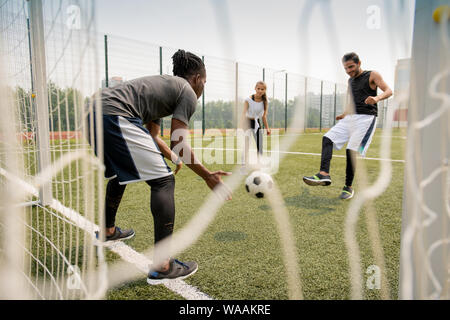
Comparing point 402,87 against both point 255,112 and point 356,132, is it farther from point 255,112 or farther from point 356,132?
point 255,112

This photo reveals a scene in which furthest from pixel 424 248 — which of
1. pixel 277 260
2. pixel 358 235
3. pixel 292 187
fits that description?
pixel 292 187

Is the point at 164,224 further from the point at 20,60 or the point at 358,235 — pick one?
the point at 20,60

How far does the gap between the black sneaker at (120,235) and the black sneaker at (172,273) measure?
0.70 m

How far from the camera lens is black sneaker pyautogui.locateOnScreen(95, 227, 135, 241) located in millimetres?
2260

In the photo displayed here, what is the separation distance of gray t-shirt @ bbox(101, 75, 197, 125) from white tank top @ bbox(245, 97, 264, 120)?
3.27 m

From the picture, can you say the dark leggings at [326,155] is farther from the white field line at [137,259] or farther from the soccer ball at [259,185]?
the white field line at [137,259]

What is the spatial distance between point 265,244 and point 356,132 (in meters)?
2.15

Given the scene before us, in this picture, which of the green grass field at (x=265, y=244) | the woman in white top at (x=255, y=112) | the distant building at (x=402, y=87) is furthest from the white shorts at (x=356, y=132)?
the distant building at (x=402, y=87)

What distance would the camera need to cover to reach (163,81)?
1.80m

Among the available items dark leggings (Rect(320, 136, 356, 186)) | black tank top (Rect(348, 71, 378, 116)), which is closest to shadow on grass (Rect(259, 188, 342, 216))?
dark leggings (Rect(320, 136, 356, 186))

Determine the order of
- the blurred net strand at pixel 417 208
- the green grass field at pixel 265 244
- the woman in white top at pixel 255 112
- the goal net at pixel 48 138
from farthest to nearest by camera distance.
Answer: the woman in white top at pixel 255 112 < the green grass field at pixel 265 244 < the goal net at pixel 48 138 < the blurred net strand at pixel 417 208

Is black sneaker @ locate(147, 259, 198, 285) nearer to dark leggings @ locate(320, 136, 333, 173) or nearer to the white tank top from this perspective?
dark leggings @ locate(320, 136, 333, 173)

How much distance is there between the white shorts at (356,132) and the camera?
3504 mm
